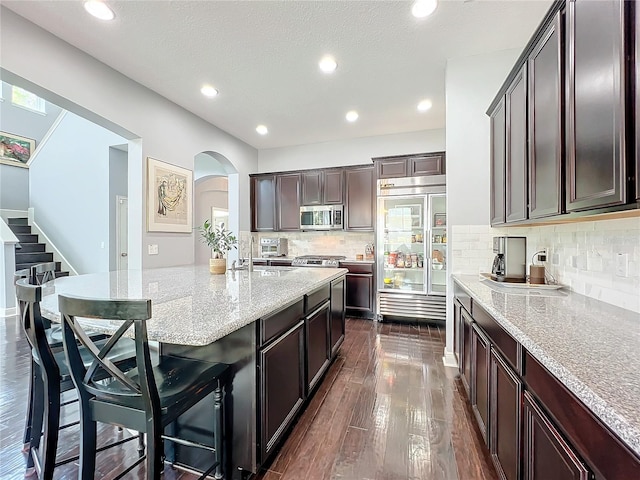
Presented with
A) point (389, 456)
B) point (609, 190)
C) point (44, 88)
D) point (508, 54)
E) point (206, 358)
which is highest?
point (508, 54)

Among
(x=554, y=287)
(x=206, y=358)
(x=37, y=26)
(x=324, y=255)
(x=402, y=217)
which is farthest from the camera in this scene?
(x=324, y=255)

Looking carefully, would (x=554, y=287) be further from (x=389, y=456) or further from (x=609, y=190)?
(x=389, y=456)

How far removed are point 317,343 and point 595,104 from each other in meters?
2.15

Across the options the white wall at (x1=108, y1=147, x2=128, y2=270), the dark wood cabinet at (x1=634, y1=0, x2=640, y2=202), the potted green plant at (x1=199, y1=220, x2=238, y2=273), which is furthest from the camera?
the white wall at (x1=108, y1=147, x2=128, y2=270)

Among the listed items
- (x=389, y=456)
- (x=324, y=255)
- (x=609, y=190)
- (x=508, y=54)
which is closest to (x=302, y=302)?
(x=389, y=456)

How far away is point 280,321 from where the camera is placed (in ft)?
5.51

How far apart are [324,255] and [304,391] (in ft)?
11.5

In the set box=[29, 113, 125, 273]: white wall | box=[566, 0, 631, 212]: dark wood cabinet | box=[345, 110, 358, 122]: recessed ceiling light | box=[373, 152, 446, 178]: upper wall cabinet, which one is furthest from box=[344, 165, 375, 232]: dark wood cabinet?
box=[29, 113, 125, 273]: white wall

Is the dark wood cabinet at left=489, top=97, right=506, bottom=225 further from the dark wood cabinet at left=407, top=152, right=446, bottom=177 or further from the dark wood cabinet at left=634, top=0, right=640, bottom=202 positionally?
the dark wood cabinet at left=407, top=152, right=446, bottom=177

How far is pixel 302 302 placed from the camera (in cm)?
204

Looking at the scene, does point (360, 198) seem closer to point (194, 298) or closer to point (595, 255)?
point (595, 255)

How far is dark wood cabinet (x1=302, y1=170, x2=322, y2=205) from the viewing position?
5277mm

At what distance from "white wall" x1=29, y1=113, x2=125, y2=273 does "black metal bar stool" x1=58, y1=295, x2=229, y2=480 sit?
5147 mm

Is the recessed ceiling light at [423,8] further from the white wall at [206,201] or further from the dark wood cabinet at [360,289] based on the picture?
the white wall at [206,201]
